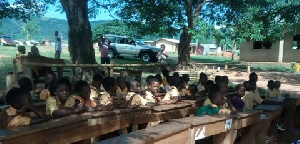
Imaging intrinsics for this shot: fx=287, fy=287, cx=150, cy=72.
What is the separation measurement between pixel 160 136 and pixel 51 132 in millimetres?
1090

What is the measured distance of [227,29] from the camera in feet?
50.1

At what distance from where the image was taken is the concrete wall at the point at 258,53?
2400 centimetres

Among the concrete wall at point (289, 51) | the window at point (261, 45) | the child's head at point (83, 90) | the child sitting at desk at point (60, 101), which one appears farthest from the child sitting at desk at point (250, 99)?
the window at point (261, 45)

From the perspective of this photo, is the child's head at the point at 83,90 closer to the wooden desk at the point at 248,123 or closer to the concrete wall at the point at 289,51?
the wooden desk at the point at 248,123

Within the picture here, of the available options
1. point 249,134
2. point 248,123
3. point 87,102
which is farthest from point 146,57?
point 248,123

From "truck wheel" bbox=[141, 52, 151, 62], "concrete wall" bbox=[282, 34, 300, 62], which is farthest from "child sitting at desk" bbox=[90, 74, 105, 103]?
"concrete wall" bbox=[282, 34, 300, 62]

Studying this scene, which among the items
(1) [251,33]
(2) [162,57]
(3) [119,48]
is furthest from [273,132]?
(3) [119,48]

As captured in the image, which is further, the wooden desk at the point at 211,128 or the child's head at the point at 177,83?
the child's head at the point at 177,83

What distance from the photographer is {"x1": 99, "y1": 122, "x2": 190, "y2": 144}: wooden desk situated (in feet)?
7.53

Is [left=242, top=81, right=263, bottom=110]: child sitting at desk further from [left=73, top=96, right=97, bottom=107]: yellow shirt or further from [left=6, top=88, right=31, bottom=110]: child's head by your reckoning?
[left=6, top=88, right=31, bottom=110]: child's head

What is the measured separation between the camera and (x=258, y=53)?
979 inches

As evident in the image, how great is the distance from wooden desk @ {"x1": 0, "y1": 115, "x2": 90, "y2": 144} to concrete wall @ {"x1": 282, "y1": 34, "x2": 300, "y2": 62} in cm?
2349

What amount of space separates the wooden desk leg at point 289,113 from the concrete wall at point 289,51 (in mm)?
19474

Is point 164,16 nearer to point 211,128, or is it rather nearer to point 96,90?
point 96,90
